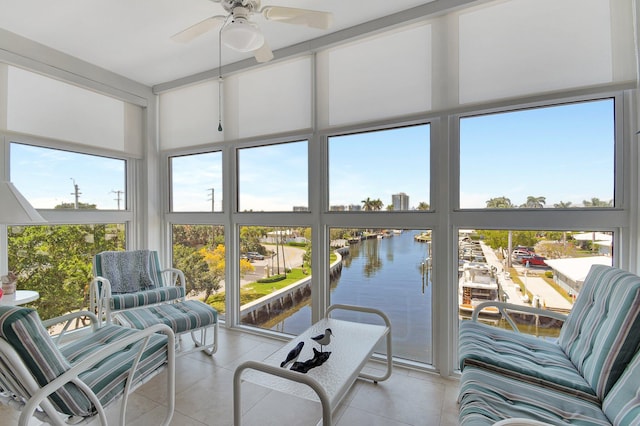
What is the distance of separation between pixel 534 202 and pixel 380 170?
114 centimetres

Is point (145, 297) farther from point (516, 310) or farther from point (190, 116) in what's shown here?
point (516, 310)

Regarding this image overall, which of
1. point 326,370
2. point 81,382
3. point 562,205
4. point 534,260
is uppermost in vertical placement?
point 562,205

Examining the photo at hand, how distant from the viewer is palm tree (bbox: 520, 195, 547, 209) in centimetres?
206

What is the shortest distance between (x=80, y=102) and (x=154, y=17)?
1420 millimetres

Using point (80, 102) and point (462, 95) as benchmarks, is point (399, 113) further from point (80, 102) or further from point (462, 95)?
point (80, 102)

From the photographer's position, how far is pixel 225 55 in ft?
9.84

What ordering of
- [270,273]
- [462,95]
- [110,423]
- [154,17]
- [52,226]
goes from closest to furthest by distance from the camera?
[110,423] < [462,95] < [154,17] < [52,226] < [270,273]

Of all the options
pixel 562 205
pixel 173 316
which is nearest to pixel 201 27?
pixel 173 316

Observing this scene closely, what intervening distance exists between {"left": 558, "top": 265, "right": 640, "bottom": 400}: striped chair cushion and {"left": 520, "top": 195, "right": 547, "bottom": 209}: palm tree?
0.51m

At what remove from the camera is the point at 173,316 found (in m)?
2.41

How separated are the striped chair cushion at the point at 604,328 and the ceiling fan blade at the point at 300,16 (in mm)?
2018

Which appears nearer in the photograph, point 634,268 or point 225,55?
point 634,268

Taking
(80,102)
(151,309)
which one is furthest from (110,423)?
(80,102)

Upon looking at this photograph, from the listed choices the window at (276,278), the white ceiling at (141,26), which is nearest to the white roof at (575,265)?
the window at (276,278)
